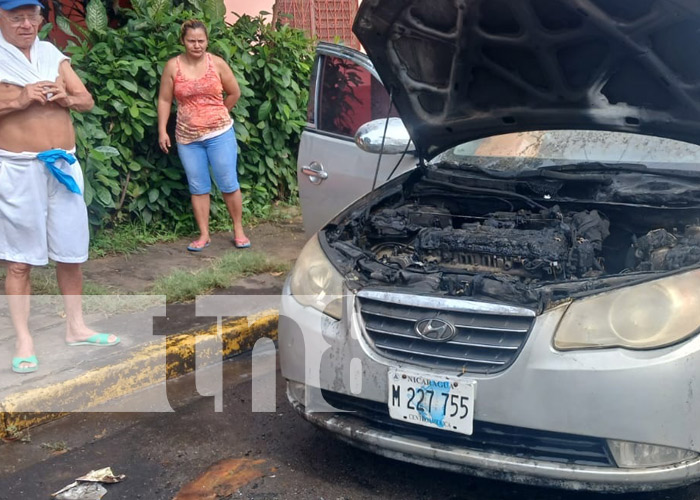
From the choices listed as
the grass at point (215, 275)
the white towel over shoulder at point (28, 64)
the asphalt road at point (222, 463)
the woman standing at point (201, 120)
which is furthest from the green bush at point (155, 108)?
the asphalt road at point (222, 463)

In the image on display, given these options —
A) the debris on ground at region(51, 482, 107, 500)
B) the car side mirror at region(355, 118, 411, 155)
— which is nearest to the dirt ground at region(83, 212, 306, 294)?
the car side mirror at region(355, 118, 411, 155)

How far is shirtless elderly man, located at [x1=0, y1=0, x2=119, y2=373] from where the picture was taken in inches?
168

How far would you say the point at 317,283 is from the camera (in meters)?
3.65

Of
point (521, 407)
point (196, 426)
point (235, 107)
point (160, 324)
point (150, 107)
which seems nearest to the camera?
point (521, 407)

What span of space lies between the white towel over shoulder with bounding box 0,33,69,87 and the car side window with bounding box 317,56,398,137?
1922mm

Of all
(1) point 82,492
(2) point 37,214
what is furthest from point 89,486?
(2) point 37,214

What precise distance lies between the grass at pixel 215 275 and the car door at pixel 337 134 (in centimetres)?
61

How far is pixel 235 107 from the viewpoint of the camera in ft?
25.1

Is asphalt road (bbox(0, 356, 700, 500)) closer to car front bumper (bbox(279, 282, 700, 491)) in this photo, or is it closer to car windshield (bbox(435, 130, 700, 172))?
car front bumper (bbox(279, 282, 700, 491))

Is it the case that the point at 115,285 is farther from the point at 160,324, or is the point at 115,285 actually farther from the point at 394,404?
the point at 394,404

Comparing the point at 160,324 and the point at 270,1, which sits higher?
the point at 270,1

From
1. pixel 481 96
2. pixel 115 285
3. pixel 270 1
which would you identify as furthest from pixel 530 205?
pixel 270 1

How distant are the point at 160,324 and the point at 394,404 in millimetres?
2444

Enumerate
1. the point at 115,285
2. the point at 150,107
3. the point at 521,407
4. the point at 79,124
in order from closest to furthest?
the point at 521,407 < the point at 115,285 < the point at 79,124 < the point at 150,107
